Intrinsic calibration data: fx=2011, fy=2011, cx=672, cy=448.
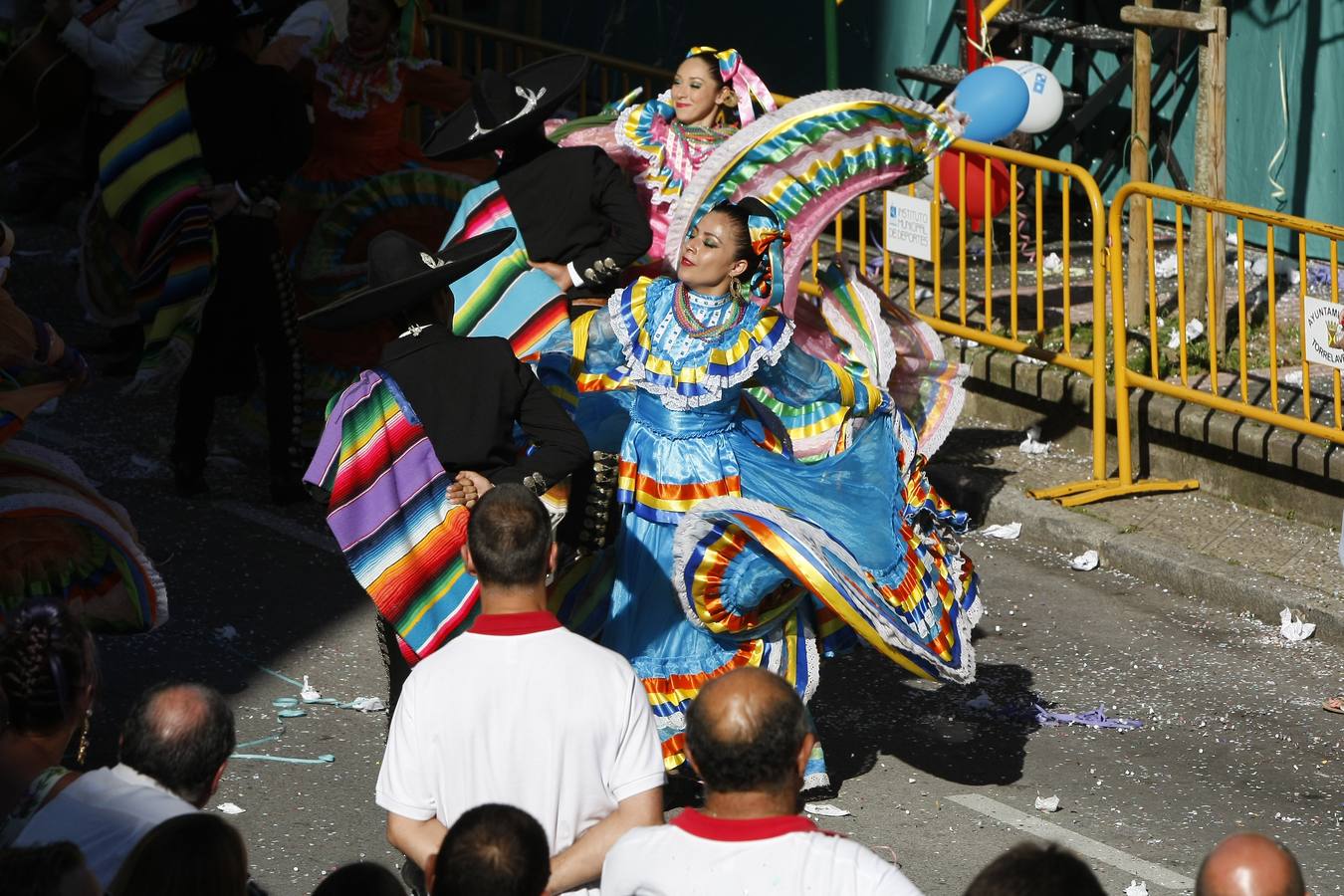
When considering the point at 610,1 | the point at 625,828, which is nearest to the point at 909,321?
the point at 625,828

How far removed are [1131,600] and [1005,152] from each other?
240 centimetres

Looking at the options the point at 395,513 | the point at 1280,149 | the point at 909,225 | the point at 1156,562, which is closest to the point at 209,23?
the point at 909,225

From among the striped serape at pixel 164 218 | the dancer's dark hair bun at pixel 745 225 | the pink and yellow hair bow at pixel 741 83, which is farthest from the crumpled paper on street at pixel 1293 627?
the striped serape at pixel 164 218

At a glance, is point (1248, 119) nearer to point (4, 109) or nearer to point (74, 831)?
point (4, 109)

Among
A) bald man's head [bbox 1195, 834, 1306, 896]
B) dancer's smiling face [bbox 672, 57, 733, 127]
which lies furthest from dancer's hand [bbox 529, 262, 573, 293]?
bald man's head [bbox 1195, 834, 1306, 896]

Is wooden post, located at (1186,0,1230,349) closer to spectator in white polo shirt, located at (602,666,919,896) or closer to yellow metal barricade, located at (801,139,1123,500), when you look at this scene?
yellow metal barricade, located at (801,139,1123,500)

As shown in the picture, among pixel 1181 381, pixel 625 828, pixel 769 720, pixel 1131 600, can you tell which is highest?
pixel 769 720

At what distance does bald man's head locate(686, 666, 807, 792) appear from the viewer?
3500 millimetres

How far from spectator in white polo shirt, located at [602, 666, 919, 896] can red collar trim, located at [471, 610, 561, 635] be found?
1.69 feet

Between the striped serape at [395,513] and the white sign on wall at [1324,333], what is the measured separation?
3.97 meters

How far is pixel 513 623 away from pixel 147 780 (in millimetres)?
757

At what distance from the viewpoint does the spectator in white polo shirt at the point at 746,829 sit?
11.2 feet

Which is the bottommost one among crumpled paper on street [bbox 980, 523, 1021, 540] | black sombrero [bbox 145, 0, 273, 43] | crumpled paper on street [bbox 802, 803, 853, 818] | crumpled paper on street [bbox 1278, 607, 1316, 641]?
crumpled paper on street [bbox 980, 523, 1021, 540]

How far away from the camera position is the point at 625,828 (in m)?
3.95
